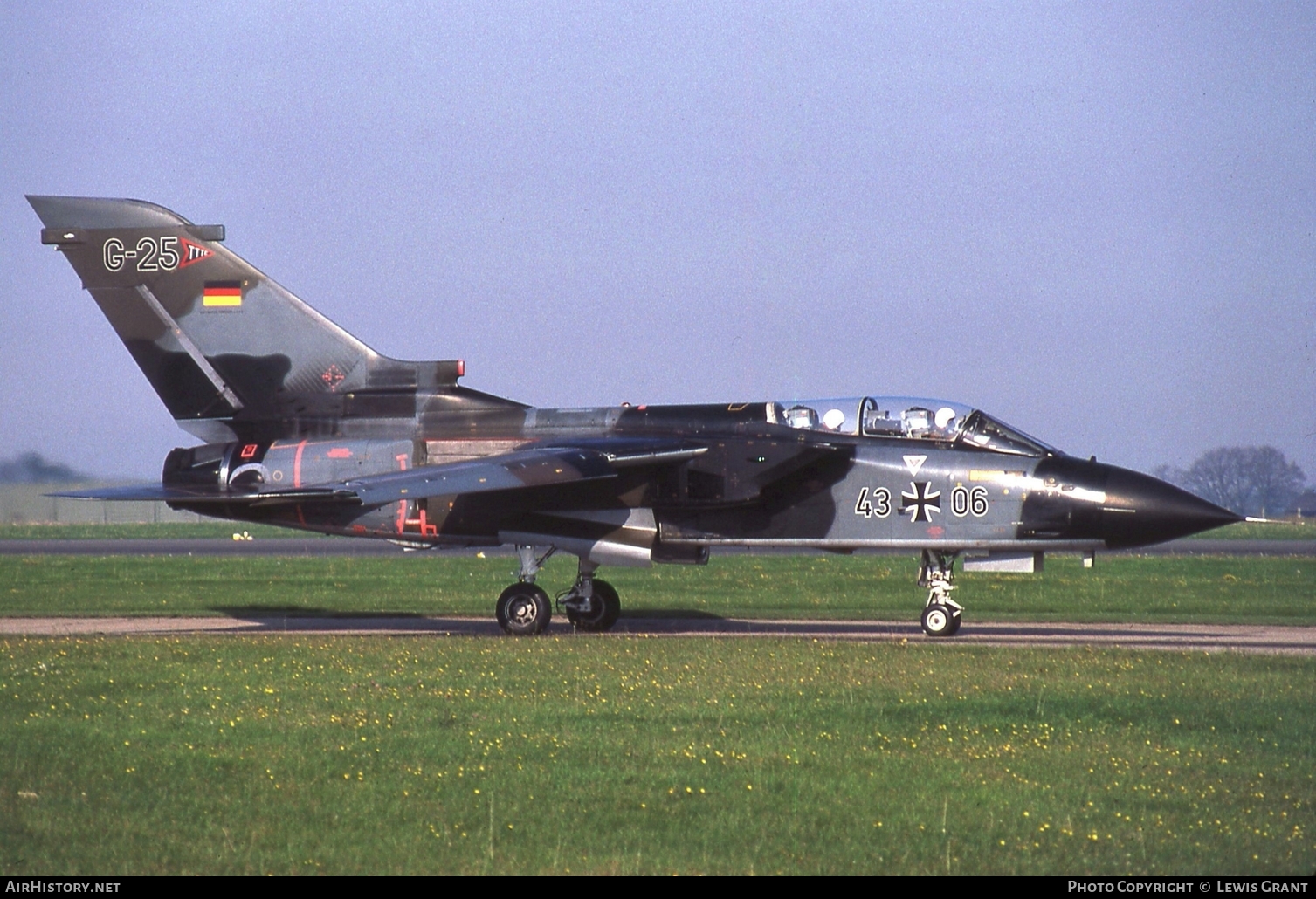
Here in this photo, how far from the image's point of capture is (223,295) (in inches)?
746

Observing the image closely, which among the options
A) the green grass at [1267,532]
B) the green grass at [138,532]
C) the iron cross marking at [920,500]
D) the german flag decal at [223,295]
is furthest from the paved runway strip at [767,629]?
the green grass at [1267,532]

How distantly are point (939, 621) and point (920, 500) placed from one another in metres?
1.59

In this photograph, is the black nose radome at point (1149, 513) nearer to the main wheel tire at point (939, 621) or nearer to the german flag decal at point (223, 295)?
the main wheel tire at point (939, 621)

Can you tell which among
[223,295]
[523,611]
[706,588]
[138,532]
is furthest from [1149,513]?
[138,532]

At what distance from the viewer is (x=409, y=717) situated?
34.9 ft

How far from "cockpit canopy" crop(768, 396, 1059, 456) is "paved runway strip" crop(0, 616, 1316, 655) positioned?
2.46 meters

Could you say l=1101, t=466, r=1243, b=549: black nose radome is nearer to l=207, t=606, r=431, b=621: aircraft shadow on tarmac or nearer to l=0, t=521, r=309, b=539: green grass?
l=207, t=606, r=431, b=621: aircraft shadow on tarmac

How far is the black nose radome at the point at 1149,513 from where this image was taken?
1574 cm

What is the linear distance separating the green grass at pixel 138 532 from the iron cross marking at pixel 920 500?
3472 centimetres

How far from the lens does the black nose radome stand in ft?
51.6

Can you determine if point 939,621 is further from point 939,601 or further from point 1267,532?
point 1267,532

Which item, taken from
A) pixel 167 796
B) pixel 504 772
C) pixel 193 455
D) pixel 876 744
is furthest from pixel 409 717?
pixel 193 455
